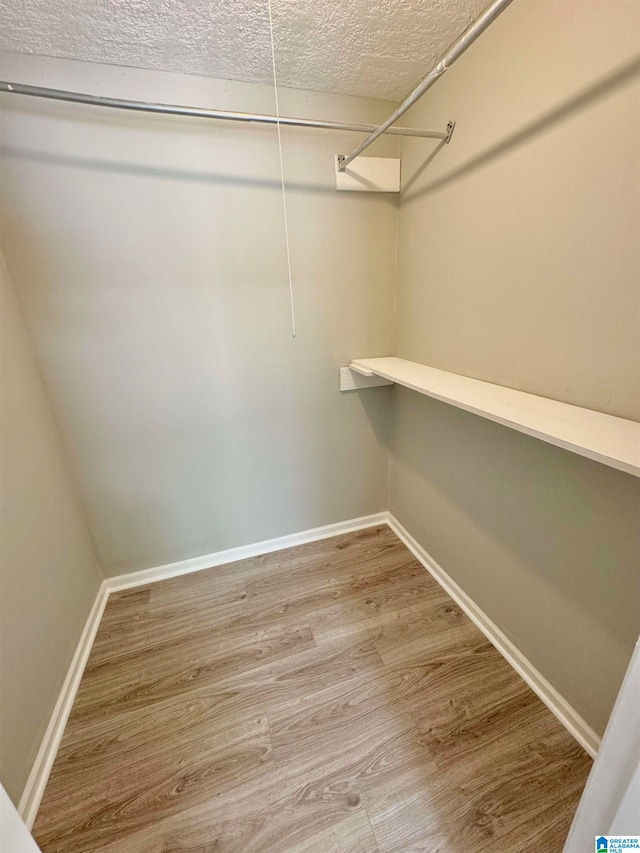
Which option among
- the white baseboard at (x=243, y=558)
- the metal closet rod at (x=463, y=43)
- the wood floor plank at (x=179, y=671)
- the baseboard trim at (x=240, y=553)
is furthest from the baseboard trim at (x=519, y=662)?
the metal closet rod at (x=463, y=43)

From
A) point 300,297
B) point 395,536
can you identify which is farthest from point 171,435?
point 395,536

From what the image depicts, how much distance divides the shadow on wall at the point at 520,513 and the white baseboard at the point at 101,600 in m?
0.55

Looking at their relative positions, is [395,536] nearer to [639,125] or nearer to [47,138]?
[639,125]

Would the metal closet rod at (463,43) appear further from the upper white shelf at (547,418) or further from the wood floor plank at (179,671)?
the wood floor plank at (179,671)

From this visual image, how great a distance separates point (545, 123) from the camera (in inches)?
36.7

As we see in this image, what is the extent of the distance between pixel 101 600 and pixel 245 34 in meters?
2.48

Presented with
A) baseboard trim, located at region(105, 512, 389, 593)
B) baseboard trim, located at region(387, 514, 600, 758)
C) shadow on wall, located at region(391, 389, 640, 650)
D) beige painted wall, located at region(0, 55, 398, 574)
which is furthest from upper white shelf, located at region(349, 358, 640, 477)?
baseboard trim, located at region(105, 512, 389, 593)

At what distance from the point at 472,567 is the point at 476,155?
66.0 inches

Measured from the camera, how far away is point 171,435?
5.35ft

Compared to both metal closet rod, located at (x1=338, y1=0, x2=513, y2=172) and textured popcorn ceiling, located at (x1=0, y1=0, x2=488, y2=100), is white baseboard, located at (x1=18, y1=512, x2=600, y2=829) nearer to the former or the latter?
metal closet rod, located at (x1=338, y1=0, x2=513, y2=172)

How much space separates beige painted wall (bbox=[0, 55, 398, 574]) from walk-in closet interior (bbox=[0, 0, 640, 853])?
13mm

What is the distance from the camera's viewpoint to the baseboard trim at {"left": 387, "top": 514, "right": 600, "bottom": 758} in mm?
1056

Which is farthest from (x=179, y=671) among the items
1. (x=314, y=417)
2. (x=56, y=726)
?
(x=314, y=417)

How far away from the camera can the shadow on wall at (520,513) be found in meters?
0.91
